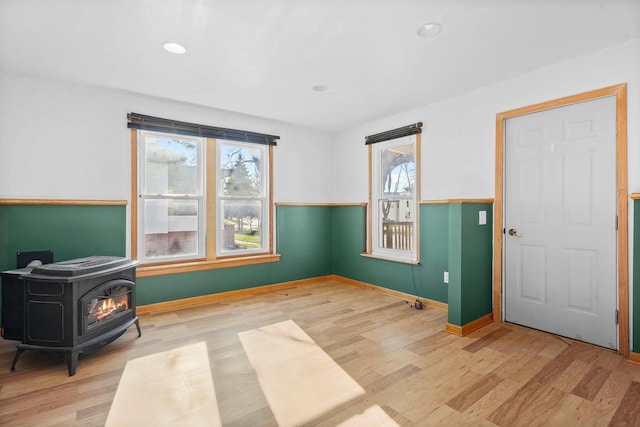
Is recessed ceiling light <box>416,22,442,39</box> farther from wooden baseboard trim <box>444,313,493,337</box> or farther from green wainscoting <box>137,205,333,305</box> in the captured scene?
green wainscoting <box>137,205,333,305</box>

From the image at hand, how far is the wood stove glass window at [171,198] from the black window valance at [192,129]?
0.10 m

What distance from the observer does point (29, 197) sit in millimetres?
3082

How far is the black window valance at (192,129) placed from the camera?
11.8ft

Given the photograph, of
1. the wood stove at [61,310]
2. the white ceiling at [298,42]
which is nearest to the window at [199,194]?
the white ceiling at [298,42]

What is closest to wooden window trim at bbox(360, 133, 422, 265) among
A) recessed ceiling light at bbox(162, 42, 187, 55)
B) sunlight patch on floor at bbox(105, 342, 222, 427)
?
sunlight patch on floor at bbox(105, 342, 222, 427)

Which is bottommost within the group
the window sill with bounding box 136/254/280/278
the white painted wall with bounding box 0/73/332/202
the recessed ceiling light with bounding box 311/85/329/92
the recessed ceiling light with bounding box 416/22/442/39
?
the window sill with bounding box 136/254/280/278

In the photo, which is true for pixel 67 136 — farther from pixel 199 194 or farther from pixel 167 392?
pixel 167 392

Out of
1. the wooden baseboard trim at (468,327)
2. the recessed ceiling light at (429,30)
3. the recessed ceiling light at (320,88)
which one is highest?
the recessed ceiling light at (320,88)

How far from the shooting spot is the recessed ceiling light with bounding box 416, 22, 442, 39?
7.47 ft

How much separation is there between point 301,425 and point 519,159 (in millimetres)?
3094

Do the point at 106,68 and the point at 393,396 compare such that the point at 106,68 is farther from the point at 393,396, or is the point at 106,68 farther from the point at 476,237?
the point at 476,237

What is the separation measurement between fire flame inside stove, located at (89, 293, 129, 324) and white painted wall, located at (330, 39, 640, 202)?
3360 mm

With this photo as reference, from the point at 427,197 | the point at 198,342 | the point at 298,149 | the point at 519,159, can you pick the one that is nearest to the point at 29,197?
the point at 198,342

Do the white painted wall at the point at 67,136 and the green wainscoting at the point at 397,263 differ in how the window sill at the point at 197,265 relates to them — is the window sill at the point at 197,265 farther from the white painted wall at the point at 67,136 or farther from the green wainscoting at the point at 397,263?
the green wainscoting at the point at 397,263
